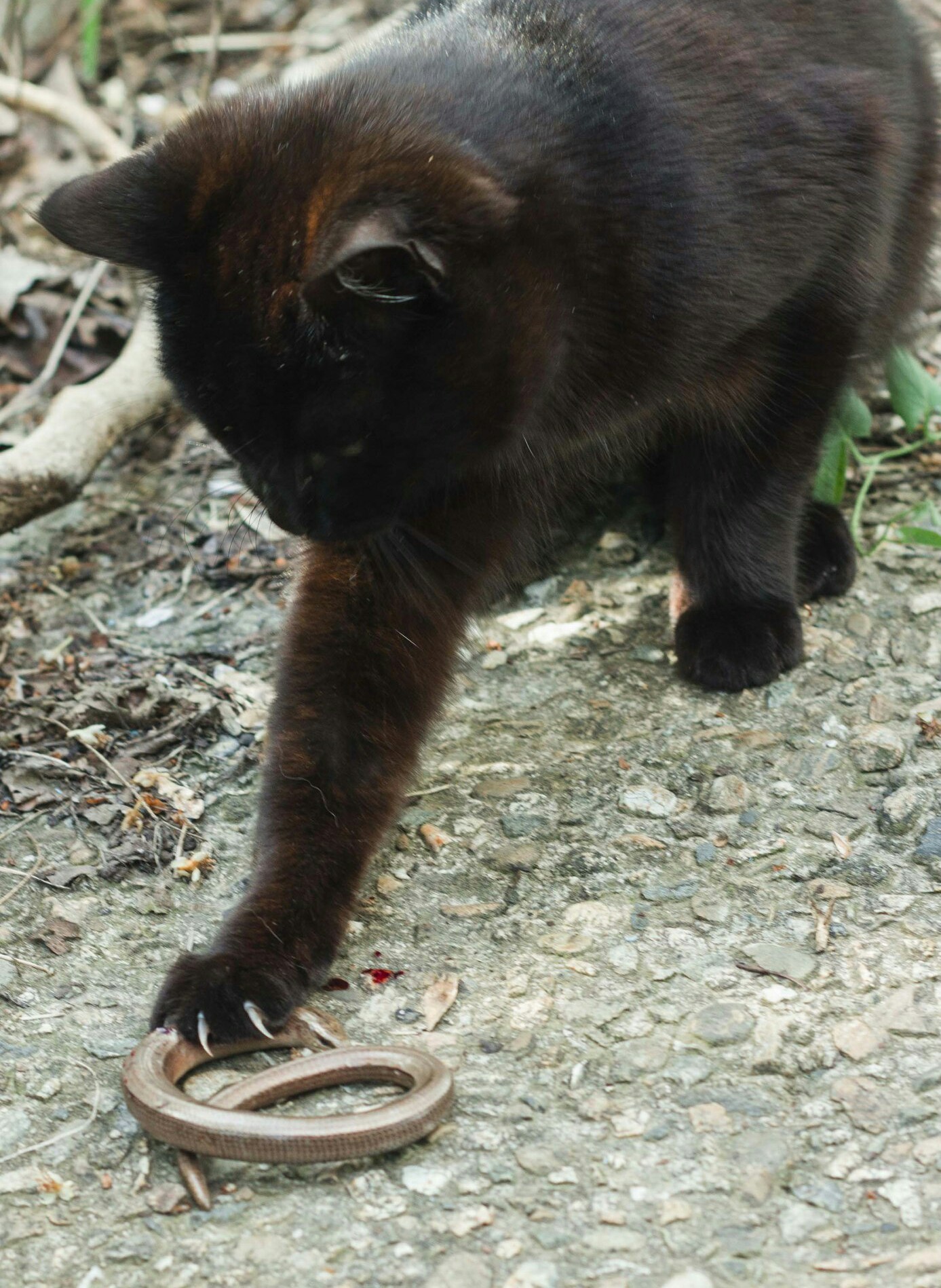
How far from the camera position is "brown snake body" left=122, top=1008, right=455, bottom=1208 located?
169cm

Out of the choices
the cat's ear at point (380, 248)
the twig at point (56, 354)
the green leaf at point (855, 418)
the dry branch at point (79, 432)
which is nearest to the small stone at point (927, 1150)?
the cat's ear at point (380, 248)

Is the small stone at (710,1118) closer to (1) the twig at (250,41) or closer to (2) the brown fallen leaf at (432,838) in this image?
(2) the brown fallen leaf at (432,838)

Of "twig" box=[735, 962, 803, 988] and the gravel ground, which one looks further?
"twig" box=[735, 962, 803, 988]

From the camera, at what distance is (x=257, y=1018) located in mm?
1926

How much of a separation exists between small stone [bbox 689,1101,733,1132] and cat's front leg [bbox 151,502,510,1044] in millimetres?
581

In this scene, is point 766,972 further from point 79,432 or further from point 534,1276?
point 79,432

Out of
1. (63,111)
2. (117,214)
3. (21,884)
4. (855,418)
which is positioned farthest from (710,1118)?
(63,111)

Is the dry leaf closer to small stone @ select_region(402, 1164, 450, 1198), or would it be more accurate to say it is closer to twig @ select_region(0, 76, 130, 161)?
small stone @ select_region(402, 1164, 450, 1198)

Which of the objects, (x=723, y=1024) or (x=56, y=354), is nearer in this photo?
(x=723, y=1024)

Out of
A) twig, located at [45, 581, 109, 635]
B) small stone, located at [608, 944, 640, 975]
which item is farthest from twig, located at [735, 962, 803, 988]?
twig, located at [45, 581, 109, 635]

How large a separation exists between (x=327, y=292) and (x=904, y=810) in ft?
4.14

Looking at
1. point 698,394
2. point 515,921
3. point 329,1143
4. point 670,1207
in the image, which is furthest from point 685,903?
point 698,394

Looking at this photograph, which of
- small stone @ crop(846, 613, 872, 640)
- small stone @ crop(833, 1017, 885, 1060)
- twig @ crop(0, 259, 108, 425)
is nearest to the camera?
small stone @ crop(833, 1017, 885, 1060)

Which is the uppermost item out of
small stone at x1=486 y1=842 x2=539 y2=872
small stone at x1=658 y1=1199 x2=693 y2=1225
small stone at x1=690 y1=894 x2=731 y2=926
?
small stone at x1=658 y1=1199 x2=693 y2=1225
